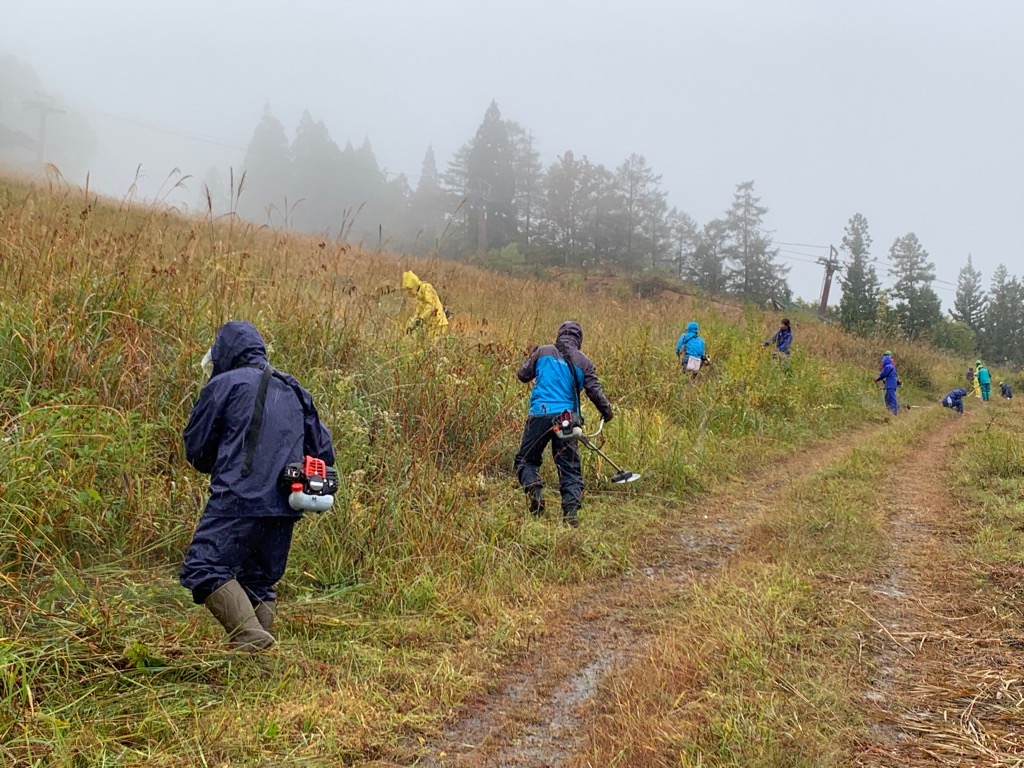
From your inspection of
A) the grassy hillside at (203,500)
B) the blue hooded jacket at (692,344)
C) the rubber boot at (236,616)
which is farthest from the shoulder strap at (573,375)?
the blue hooded jacket at (692,344)

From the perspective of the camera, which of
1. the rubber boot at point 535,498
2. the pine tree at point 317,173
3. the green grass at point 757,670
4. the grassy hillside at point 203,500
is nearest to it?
the green grass at point 757,670

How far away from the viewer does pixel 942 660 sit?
2.94 meters

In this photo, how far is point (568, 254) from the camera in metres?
36.6

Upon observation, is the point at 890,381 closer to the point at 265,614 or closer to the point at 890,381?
the point at 890,381

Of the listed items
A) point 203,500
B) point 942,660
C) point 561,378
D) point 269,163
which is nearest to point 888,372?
point 561,378

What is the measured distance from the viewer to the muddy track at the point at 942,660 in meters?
2.23

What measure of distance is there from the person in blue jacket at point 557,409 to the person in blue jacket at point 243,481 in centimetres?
278

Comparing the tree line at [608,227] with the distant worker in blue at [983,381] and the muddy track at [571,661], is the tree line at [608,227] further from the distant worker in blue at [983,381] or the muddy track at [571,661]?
the muddy track at [571,661]

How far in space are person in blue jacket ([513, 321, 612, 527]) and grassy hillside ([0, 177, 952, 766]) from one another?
241 millimetres

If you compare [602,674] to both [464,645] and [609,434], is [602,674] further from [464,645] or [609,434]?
[609,434]

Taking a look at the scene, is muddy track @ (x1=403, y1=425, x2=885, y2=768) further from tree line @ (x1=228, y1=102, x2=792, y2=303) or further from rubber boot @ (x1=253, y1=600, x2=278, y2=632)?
tree line @ (x1=228, y1=102, x2=792, y2=303)

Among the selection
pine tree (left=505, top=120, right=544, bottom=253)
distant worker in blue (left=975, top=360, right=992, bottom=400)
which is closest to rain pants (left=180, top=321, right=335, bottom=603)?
distant worker in blue (left=975, top=360, right=992, bottom=400)

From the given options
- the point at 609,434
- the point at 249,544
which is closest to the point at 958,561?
the point at 609,434

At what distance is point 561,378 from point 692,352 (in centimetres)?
543
